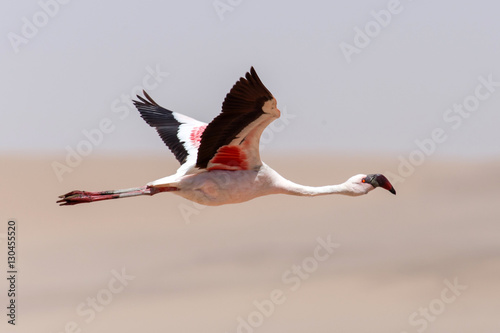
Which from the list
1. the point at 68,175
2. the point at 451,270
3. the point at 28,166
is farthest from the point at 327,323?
the point at 28,166

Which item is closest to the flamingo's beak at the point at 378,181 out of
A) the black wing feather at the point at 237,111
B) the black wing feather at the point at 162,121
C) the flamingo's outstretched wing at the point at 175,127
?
the black wing feather at the point at 237,111

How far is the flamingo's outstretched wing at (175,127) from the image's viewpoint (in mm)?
16156

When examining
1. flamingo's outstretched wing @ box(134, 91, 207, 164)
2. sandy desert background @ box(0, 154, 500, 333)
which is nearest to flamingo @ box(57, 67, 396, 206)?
flamingo's outstretched wing @ box(134, 91, 207, 164)

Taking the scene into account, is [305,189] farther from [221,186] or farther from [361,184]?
[221,186]

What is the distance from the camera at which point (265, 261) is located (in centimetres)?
3588

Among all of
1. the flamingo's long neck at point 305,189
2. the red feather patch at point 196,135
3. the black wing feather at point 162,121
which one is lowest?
the flamingo's long neck at point 305,189

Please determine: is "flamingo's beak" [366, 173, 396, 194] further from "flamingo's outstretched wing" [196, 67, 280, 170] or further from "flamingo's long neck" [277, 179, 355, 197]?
"flamingo's outstretched wing" [196, 67, 280, 170]

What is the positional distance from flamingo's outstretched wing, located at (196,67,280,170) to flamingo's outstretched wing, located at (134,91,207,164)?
1093 mm

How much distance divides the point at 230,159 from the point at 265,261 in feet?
70.8

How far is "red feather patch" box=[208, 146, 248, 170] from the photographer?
47.4 ft

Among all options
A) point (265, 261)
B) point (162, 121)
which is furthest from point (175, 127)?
point (265, 261)

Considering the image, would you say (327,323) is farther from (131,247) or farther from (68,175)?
(68,175)

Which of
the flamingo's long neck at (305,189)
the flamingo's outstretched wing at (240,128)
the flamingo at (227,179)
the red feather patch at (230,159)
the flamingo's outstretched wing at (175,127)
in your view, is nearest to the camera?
the flamingo's outstretched wing at (240,128)

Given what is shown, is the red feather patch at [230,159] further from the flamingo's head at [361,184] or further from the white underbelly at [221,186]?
the flamingo's head at [361,184]
